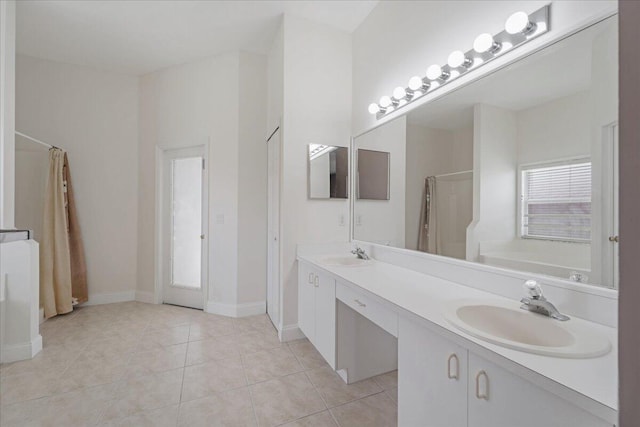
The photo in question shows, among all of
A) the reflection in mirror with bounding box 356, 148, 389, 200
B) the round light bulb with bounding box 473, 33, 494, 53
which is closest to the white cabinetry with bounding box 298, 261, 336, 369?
the reflection in mirror with bounding box 356, 148, 389, 200

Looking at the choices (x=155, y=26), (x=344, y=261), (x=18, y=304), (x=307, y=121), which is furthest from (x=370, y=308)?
(x=155, y=26)

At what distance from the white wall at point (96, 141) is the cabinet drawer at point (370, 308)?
3.07 metres

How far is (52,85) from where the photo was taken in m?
3.20

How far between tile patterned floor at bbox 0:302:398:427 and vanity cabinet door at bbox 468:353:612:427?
86cm

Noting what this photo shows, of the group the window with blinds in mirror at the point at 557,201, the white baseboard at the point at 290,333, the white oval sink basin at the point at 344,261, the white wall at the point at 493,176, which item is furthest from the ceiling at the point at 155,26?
the white baseboard at the point at 290,333

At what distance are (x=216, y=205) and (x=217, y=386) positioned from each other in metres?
1.88

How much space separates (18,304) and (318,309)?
222cm

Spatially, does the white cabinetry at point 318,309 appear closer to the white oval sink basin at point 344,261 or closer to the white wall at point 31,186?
the white oval sink basin at point 344,261

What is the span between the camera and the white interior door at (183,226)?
3.29 metres

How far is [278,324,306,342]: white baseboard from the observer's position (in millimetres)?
2480

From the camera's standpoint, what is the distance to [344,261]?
7.51ft

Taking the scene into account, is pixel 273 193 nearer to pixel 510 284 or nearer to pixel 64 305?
pixel 510 284

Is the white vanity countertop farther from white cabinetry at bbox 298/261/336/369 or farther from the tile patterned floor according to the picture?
the tile patterned floor

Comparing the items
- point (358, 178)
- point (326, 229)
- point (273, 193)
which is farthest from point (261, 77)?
point (326, 229)
